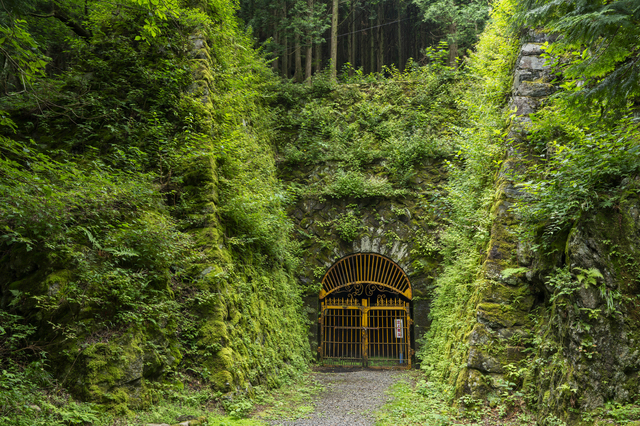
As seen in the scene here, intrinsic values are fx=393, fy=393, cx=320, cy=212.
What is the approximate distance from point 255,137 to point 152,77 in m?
3.68

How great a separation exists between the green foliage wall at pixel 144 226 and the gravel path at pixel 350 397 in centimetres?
88

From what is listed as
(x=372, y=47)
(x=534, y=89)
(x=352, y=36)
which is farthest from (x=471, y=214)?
(x=372, y=47)

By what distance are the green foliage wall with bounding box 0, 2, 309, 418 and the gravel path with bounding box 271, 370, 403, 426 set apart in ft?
2.88

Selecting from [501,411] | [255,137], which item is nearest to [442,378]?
[501,411]

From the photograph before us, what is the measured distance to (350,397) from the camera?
23.8 ft

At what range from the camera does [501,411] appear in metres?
5.08

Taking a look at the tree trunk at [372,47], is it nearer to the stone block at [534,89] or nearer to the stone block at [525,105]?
the stone block at [534,89]

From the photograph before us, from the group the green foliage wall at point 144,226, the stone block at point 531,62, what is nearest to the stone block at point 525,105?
the stone block at point 531,62

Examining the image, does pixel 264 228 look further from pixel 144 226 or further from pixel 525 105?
pixel 525 105

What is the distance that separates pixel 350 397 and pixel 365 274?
510 cm

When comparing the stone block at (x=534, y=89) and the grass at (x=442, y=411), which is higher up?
the stone block at (x=534, y=89)

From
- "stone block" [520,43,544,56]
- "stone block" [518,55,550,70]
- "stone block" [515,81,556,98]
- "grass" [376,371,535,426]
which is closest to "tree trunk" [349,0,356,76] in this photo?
"stone block" [520,43,544,56]

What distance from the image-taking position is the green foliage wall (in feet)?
13.8

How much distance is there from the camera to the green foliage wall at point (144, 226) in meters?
4.19
